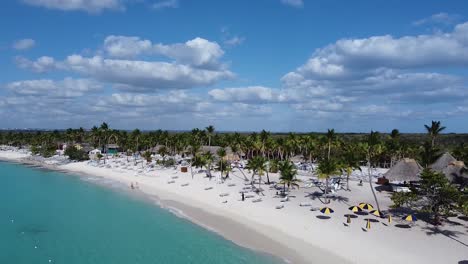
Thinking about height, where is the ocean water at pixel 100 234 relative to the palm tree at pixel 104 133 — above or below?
below

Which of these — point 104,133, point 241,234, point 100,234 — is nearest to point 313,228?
point 241,234

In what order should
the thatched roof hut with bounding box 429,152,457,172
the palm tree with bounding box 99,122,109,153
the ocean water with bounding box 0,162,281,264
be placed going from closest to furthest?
the ocean water with bounding box 0,162,281,264 < the thatched roof hut with bounding box 429,152,457,172 < the palm tree with bounding box 99,122,109,153

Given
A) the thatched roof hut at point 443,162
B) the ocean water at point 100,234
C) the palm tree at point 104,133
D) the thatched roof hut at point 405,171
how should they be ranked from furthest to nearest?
the palm tree at point 104,133 → the thatched roof hut at point 443,162 → the thatched roof hut at point 405,171 → the ocean water at point 100,234

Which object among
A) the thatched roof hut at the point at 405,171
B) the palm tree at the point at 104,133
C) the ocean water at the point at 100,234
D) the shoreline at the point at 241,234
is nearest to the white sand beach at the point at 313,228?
the shoreline at the point at 241,234

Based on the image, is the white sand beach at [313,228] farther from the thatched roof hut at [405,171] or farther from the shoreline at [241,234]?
the thatched roof hut at [405,171]

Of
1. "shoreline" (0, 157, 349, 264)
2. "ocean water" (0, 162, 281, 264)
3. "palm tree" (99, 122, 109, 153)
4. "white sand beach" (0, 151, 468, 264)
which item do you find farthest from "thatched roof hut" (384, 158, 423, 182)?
"palm tree" (99, 122, 109, 153)

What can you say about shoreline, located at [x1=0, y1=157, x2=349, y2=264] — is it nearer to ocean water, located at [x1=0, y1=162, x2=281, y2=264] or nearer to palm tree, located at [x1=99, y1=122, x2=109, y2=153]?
ocean water, located at [x1=0, y1=162, x2=281, y2=264]

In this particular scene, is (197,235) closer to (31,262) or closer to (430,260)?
(31,262)
